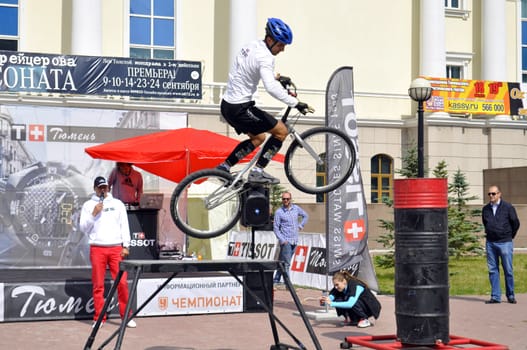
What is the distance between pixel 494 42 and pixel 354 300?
105 ft

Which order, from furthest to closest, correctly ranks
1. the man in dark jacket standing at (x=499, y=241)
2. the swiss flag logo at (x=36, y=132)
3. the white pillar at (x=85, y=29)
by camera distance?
the white pillar at (x=85, y=29) → the swiss flag logo at (x=36, y=132) → the man in dark jacket standing at (x=499, y=241)

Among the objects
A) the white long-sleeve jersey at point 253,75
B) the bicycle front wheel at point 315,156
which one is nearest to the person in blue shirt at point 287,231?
the bicycle front wheel at point 315,156

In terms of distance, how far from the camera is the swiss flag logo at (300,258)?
18.4 metres

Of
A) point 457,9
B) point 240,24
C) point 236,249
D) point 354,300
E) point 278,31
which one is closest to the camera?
point 278,31

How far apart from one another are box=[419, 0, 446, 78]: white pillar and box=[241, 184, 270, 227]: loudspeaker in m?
32.3

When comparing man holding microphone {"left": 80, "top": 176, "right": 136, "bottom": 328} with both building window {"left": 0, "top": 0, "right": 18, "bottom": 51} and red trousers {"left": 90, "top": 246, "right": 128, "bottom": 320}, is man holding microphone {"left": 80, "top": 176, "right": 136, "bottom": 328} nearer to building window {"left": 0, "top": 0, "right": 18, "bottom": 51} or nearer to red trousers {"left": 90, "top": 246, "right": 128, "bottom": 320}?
red trousers {"left": 90, "top": 246, "right": 128, "bottom": 320}

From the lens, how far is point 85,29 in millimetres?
34812

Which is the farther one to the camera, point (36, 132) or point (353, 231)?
point (36, 132)

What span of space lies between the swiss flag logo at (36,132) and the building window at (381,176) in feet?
75.1

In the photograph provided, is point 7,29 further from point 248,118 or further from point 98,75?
point 248,118

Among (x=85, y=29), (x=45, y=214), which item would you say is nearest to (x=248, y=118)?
(x=45, y=214)

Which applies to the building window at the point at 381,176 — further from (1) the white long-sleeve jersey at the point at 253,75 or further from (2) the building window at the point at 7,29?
(1) the white long-sleeve jersey at the point at 253,75

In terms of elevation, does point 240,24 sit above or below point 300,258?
above

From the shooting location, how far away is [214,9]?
127ft
